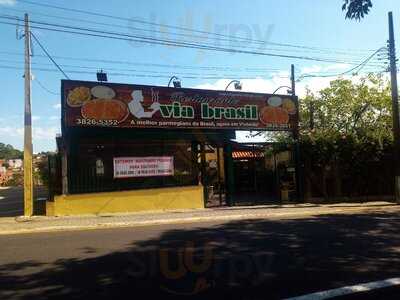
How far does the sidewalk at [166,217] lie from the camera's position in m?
16.0

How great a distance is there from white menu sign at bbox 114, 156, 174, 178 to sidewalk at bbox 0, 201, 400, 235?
1.78 m

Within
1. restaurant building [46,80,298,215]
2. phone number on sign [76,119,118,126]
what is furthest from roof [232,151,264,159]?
phone number on sign [76,119,118,126]

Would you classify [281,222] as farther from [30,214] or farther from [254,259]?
[30,214]

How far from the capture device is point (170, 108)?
68.7ft

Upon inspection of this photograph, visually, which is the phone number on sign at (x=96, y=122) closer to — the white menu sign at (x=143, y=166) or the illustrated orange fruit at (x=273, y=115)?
the white menu sign at (x=143, y=166)

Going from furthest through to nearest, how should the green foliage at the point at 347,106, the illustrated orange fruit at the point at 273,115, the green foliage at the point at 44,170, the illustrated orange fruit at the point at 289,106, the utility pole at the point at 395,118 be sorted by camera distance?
1. the green foliage at the point at 347,106
2. the green foliage at the point at 44,170
3. the illustrated orange fruit at the point at 289,106
4. the illustrated orange fruit at the point at 273,115
5. the utility pole at the point at 395,118

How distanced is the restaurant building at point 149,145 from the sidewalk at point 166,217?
3.42ft

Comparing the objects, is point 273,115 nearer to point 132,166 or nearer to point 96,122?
point 132,166

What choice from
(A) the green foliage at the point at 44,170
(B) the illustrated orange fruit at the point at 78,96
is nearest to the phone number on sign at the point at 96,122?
(B) the illustrated orange fruit at the point at 78,96

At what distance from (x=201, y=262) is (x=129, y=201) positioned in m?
11.3

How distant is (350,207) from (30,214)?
1189 centimetres

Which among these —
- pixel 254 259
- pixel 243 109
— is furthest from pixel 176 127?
pixel 254 259

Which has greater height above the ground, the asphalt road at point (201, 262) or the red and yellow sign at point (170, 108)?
the red and yellow sign at point (170, 108)

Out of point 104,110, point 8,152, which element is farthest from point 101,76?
point 8,152
